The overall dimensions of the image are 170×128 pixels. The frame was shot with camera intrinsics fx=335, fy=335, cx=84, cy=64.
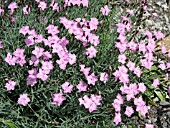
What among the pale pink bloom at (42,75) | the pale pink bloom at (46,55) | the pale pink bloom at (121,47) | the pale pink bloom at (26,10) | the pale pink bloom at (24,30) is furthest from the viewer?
the pale pink bloom at (26,10)

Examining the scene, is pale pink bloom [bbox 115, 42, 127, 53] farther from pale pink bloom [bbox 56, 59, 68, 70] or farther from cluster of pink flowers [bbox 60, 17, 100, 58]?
pale pink bloom [bbox 56, 59, 68, 70]

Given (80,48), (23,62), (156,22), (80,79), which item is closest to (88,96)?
(80,79)

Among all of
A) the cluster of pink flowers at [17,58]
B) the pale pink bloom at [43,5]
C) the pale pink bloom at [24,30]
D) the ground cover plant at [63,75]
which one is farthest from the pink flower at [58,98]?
the pale pink bloom at [43,5]

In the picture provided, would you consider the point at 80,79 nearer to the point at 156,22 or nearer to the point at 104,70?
the point at 104,70

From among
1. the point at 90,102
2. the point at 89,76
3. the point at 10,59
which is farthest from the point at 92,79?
the point at 10,59

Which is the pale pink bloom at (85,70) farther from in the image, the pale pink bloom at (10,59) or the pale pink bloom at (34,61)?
the pale pink bloom at (10,59)

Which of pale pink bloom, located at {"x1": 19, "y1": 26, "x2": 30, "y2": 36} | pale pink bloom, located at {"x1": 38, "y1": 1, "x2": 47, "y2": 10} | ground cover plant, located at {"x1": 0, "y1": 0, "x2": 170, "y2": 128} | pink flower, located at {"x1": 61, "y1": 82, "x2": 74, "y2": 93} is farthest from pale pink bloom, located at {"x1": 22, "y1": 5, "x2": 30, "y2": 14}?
pink flower, located at {"x1": 61, "y1": 82, "x2": 74, "y2": 93}

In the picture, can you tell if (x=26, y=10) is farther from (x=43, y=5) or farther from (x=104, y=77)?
(x=104, y=77)
